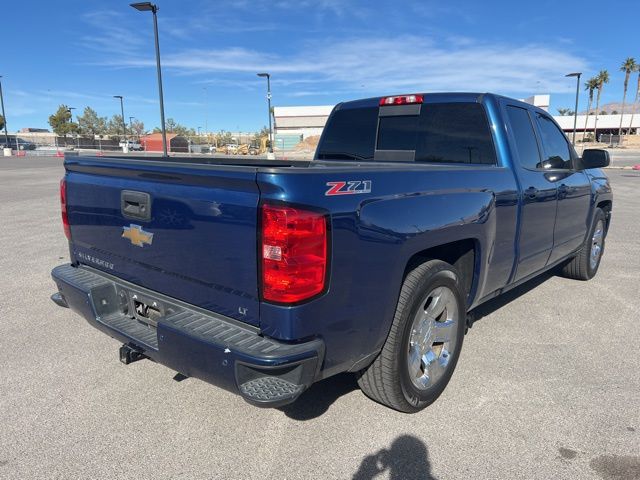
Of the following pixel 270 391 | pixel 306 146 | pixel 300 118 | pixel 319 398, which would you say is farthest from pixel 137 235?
pixel 300 118

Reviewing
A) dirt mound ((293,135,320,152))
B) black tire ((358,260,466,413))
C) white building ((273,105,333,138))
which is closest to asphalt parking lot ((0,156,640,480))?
black tire ((358,260,466,413))

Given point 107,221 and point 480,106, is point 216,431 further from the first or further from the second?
point 480,106

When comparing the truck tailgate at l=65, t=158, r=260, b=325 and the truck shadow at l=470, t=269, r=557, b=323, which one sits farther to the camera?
the truck shadow at l=470, t=269, r=557, b=323

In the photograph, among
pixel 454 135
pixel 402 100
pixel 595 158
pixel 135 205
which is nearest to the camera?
pixel 135 205

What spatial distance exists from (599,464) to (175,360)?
226cm

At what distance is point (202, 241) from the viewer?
7.59 ft

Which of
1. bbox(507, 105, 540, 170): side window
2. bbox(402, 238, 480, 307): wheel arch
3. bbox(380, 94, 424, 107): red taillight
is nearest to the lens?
bbox(402, 238, 480, 307): wheel arch

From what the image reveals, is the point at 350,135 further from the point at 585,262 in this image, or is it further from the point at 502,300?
the point at 585,262

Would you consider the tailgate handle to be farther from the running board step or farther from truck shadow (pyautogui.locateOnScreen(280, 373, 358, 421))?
truck shadow (pyautogui.locateOnScreen(280, 373, 358, 421))

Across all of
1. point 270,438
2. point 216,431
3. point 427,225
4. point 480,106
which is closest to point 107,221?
point 216,431

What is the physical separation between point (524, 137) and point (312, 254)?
109 inches

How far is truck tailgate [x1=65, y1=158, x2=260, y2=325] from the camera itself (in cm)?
215

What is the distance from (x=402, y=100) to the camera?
417 cm

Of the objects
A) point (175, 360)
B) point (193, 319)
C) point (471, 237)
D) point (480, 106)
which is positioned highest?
point (480, 106)
